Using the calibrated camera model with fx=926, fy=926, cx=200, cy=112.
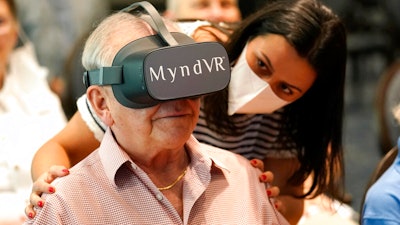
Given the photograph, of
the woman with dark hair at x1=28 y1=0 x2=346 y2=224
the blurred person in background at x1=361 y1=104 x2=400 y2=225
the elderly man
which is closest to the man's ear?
the elderly man

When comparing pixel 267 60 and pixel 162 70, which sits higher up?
pixel 162 70

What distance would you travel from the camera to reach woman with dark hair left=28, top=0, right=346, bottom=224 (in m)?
2.29

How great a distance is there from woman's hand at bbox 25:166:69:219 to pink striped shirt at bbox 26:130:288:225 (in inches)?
0.6

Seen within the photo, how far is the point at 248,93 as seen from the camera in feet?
7.77

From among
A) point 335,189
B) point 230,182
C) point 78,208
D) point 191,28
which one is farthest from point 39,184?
point 335,189

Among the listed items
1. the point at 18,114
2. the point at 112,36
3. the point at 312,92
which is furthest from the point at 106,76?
the point at 18,114

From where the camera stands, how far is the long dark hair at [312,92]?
7.50 feet

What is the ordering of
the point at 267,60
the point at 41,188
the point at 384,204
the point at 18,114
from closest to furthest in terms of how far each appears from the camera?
the point at 41,188
the point at 384,204
the point at 267,60
the point at 18,114

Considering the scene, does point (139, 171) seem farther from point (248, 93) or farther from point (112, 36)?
point (248, 93)

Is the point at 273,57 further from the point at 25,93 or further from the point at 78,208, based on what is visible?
the point at 25,93

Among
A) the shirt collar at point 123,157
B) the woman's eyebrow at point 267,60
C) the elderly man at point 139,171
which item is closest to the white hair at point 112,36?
the elderly man at point 139,171

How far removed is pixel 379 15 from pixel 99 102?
501 cm

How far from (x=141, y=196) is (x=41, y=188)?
0.21 meters

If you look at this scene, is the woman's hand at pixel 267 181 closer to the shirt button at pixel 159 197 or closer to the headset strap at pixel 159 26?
the shirt button at pixel 159 197
